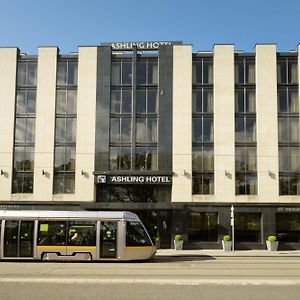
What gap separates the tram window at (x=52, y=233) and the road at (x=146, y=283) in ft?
11.1

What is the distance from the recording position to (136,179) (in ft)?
125

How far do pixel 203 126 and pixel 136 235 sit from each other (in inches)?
653

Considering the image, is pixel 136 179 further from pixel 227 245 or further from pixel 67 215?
pixel 67 215

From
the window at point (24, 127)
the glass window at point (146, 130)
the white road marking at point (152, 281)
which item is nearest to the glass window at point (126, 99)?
the glass window at point (146, 130)

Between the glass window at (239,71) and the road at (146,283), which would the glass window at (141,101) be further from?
the road at (146,283)

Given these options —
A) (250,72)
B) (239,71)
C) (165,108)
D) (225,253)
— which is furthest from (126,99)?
(225,253)

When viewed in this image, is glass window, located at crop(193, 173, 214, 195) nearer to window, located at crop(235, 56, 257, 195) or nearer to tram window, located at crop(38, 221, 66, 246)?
window, located at crop(235, 56, 257, 195)

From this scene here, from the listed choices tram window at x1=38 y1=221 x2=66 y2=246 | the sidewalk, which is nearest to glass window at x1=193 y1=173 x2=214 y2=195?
the sidewalk

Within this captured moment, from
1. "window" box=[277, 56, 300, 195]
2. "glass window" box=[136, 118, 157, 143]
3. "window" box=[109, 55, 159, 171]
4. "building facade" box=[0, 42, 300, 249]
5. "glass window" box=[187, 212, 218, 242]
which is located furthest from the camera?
"glass window" box=[136, 118, 157, 143]

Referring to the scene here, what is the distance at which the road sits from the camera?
13.5m

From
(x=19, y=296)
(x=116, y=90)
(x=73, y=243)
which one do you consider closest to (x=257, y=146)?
(x=116, y=90)

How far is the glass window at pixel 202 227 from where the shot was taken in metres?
37.9

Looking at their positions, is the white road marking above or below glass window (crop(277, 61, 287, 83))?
below

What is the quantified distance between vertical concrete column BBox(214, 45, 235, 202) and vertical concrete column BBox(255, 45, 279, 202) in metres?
2.17
